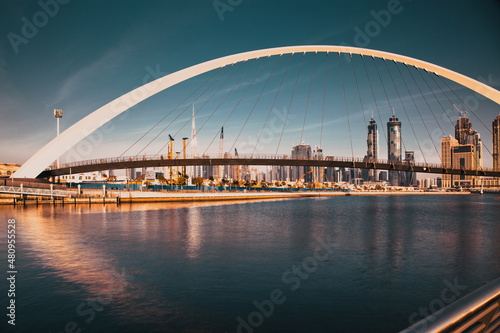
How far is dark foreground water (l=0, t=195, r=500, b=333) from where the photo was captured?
365 inches

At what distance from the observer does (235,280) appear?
42.6 ft

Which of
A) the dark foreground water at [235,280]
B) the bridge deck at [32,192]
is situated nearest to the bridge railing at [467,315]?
the dark foreground water at [235,280]

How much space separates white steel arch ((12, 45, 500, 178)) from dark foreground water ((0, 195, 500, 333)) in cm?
2039

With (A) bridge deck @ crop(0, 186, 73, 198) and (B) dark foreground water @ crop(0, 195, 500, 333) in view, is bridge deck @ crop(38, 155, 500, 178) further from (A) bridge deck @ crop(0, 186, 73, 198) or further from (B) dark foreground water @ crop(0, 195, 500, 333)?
(B) dark foreground water @ crop(0, 195, 500, 333)

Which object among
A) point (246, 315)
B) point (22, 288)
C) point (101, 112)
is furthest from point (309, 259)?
point (101, 112)

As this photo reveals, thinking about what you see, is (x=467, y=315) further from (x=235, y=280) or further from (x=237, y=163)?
(x=237, y=163)

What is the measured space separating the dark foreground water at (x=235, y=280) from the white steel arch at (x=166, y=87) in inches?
803

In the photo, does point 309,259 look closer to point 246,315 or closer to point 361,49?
point 246,315

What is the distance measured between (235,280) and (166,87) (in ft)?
113

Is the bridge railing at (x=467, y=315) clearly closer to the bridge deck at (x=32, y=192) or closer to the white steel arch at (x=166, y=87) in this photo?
the white steel arch at (x=166, y=87)

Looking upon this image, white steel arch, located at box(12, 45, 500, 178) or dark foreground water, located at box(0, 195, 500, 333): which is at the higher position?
white steel arch, located at box(12, 45, 500, 178)

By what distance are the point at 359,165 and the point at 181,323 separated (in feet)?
168

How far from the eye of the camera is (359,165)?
56375mm

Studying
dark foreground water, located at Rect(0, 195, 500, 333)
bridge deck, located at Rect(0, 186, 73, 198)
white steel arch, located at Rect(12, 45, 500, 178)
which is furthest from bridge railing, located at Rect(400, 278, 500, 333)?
bridge deck, located at Rect(0, 186, 73, 198)
